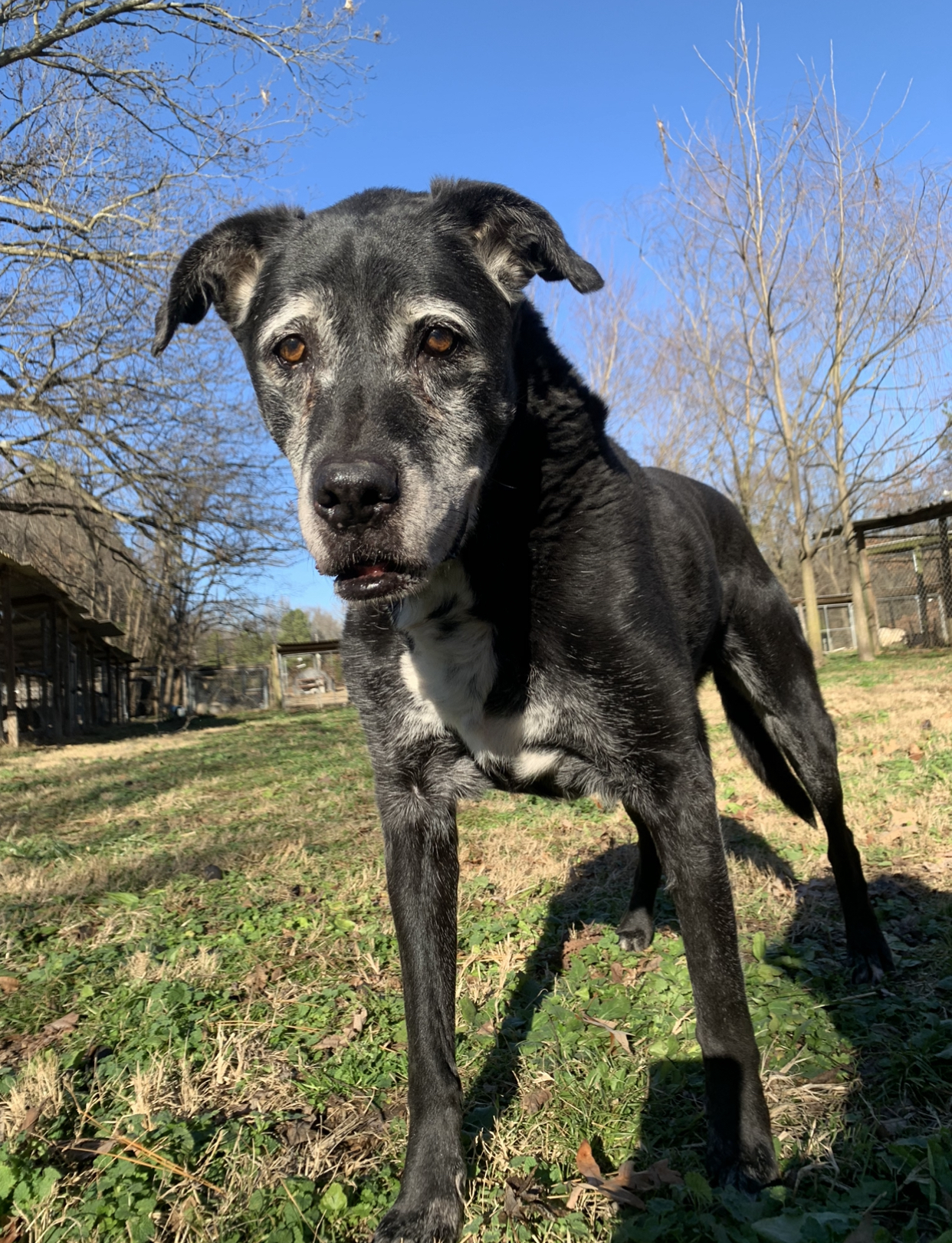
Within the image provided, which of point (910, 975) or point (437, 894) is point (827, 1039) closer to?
point (910, 975)

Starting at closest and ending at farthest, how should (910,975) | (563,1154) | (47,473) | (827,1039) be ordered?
(563,1154), (827,1039), (910,975), (47,473)

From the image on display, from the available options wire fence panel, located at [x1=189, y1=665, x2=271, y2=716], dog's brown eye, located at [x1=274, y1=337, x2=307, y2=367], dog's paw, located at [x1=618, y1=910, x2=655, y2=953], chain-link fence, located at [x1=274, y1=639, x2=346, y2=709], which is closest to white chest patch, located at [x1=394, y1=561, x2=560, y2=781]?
dog's brown eye, located at [x1=274, y1=337, x2=307, y2=367]

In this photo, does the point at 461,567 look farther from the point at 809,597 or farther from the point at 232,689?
the point at 232,689

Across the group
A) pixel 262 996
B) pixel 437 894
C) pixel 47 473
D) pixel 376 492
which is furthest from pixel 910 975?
pixel 47 473

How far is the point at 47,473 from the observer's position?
14.7m

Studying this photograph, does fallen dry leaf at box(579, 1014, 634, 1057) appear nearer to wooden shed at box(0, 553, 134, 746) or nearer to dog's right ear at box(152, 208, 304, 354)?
dog's right ear at box(152, 208, 304, 354)

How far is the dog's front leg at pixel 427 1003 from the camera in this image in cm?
181

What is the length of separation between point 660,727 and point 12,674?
1638 cm

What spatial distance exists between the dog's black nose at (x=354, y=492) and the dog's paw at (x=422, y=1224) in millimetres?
1529

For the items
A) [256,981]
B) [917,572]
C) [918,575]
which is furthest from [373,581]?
[917,572]

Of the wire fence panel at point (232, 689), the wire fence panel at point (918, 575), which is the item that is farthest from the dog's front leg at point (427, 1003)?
the wire fence panel at point (232, 689)

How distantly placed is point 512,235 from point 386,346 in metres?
0.68

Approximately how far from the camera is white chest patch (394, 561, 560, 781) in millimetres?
2270

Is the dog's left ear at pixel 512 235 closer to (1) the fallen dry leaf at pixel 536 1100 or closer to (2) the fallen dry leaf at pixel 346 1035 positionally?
(1) the fallen dry leaf at pixel 536 1100
